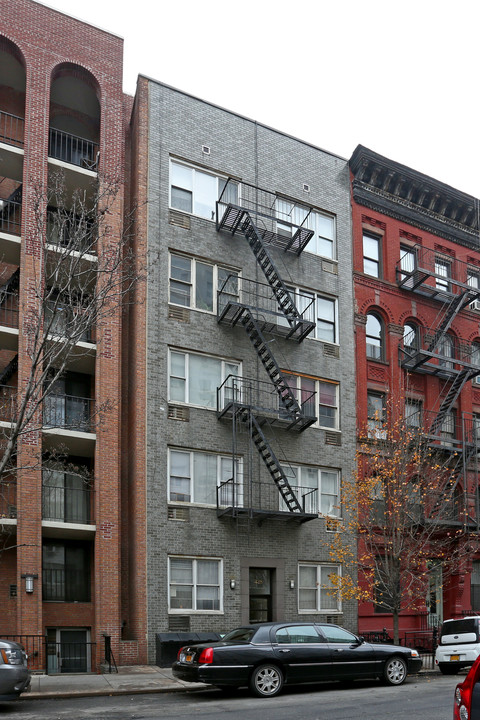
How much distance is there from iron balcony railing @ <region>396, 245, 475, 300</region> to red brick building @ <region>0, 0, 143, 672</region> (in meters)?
12.4

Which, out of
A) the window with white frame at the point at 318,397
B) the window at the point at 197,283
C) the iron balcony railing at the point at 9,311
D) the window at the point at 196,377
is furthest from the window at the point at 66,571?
the window with white frame at the point at 318,397

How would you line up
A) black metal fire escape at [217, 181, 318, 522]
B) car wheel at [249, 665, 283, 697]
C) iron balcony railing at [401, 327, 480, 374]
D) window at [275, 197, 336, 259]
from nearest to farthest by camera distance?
car wheel at [249, 665, 283, 697] → black metal fire escape at [217, 181, 318, 522] → window at [275, 197, 336, 259] → iron balcony railing at [401, 327, 480, 374]

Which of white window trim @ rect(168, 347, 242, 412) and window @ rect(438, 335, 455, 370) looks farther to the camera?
window @ rect(438, 335, 455, 370)

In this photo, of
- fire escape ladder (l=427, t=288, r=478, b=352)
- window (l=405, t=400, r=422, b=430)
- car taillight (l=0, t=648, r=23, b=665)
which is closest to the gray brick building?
window (l=405, t=400, r=422, b=430)

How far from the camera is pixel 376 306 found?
105ft

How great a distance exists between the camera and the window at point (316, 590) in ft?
89.2

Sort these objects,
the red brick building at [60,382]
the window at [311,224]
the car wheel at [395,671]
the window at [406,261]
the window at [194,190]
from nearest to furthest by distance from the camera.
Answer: the car wheel at [395,671], the red brick building at [60,382], the window at [194,190], the window at [311,224], the window at [406,261]

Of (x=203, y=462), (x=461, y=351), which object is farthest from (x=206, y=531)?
(x=461, y=351)

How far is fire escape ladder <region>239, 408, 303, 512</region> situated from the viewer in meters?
25.7

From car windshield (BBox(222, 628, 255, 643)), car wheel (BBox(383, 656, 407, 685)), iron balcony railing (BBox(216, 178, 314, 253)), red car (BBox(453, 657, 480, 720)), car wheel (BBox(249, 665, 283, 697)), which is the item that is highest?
iron balcony railing (BBox(216, 178, 314, 253))

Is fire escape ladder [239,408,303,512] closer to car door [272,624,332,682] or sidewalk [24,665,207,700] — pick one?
sidewalk [24,665,207,700]

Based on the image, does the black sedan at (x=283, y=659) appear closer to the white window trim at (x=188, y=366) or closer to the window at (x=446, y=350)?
the white window trim at (x=188, y=366)

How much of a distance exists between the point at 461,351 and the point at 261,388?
35.8 feet

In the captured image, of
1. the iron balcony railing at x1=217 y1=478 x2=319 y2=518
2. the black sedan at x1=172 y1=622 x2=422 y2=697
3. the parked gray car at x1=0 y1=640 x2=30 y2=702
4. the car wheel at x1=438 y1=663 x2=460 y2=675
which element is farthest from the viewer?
the iron balcony railing at x1=217 y1=478 x2=319 y2=518
